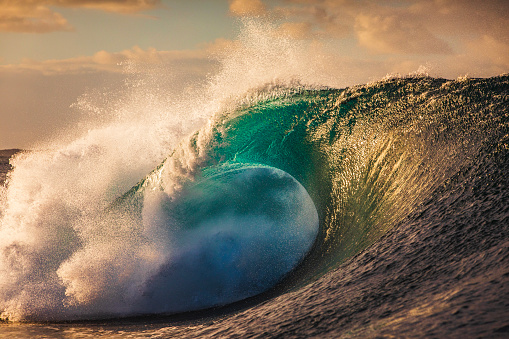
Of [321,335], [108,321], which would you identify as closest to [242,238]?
[108,321]

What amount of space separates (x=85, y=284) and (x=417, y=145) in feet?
14.5

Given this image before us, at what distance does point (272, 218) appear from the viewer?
6125 millimetres

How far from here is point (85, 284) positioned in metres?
5.33

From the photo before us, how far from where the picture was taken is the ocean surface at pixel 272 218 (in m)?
3.12

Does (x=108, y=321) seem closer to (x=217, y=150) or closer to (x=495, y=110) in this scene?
(x=217, y=150)

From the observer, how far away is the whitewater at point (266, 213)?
3117 millimetres

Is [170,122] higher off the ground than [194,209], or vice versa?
[170,122]

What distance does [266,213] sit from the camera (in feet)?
20.2

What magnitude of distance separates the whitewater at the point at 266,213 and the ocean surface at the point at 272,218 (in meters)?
0.02

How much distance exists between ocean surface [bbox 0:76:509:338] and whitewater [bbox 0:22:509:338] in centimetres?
2

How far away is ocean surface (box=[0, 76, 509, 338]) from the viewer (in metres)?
3.12

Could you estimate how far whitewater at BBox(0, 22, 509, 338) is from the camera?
3.12 metres

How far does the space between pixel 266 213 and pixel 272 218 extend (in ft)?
0.38

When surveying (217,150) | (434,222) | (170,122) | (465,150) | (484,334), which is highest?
(170,122)
